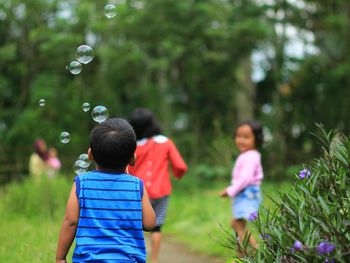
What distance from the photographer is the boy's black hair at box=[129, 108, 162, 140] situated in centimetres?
548

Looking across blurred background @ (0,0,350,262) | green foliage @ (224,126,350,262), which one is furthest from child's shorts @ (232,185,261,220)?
blurred background @ (0,0,350,262)

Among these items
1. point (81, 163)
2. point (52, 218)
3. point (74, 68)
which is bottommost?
point (52, 218)

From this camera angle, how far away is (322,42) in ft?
56.6

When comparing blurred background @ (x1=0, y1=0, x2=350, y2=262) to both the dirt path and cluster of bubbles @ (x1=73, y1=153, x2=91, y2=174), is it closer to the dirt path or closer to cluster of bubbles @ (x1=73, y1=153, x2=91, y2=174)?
the dirt path

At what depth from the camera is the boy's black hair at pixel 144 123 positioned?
5.48 metres

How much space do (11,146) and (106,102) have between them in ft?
11.2

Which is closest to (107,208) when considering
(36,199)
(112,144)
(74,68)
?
(112,144)

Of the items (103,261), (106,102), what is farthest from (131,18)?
(103,261)

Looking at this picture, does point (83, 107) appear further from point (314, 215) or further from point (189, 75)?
point (189, 75)

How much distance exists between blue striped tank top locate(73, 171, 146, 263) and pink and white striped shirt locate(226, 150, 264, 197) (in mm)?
2680

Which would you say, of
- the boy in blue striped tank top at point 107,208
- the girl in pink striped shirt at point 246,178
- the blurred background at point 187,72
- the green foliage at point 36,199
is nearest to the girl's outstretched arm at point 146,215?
the boy in blue striped tank top at point 107,208

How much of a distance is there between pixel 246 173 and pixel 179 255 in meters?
2.09

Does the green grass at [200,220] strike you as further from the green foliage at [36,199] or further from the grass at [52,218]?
the green foliage at [36,199]

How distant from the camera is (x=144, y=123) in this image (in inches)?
217
